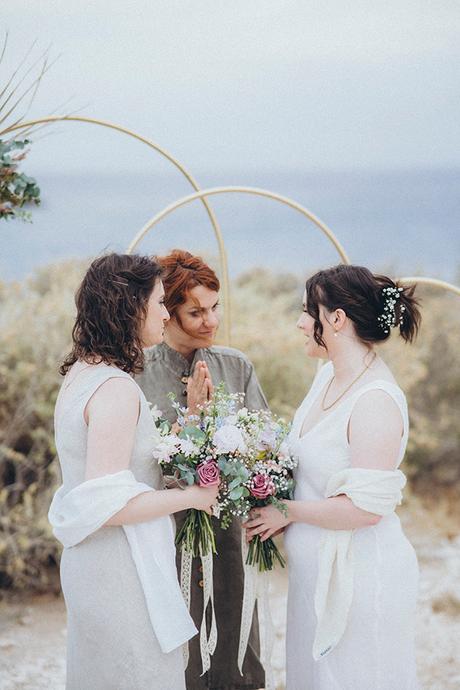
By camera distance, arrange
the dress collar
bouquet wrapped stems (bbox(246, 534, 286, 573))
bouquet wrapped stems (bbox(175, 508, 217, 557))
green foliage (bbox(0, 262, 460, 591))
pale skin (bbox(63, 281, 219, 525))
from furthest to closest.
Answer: green foliage (bbox(0, 262, 460, 591)), the dress collar, bouquet wrapped stems (bbox(246, 534, 286, 573)), bouquet wrapped stems (bbox(175, 508, 217, 557)), pale skin (bbox(63, 281, 219, 525))

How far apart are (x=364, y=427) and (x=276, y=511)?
1.53 ft

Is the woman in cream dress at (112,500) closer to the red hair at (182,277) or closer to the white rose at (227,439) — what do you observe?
the white rose at (227,439)

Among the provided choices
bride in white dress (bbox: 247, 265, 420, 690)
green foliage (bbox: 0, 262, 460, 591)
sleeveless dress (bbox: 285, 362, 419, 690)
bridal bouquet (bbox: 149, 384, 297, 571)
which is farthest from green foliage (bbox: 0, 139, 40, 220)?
green foliage (bbox: 0, 262, 460, 591)

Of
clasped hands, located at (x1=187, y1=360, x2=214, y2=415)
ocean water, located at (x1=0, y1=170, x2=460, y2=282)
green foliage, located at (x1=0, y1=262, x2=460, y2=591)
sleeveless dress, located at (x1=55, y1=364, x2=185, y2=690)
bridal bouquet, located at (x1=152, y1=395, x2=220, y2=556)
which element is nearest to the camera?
sleeveless dress, located at (x1=55, y1=364, x2=185, y2=690)

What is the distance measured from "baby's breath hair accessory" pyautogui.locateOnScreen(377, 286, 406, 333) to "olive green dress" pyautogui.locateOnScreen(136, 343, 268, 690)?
2.82 ft

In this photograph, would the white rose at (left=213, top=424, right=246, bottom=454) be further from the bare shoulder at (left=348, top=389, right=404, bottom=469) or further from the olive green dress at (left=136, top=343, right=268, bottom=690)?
the olive green dress at (left=136, top=343, right=268, bottom=690)

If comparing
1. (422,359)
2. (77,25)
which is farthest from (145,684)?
(77,25)

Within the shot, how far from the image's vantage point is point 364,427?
8.75 feet

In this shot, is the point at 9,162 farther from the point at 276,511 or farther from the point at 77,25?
the point at 77,25

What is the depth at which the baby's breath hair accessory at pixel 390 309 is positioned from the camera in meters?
2.84

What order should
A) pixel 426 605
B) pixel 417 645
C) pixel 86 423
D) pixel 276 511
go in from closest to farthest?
pixel 86 423, pixel 276 511, pixel 417 645, pixel 426 605

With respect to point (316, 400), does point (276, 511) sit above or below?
below

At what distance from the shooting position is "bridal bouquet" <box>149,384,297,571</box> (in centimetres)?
266

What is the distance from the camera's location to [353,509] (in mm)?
2711
